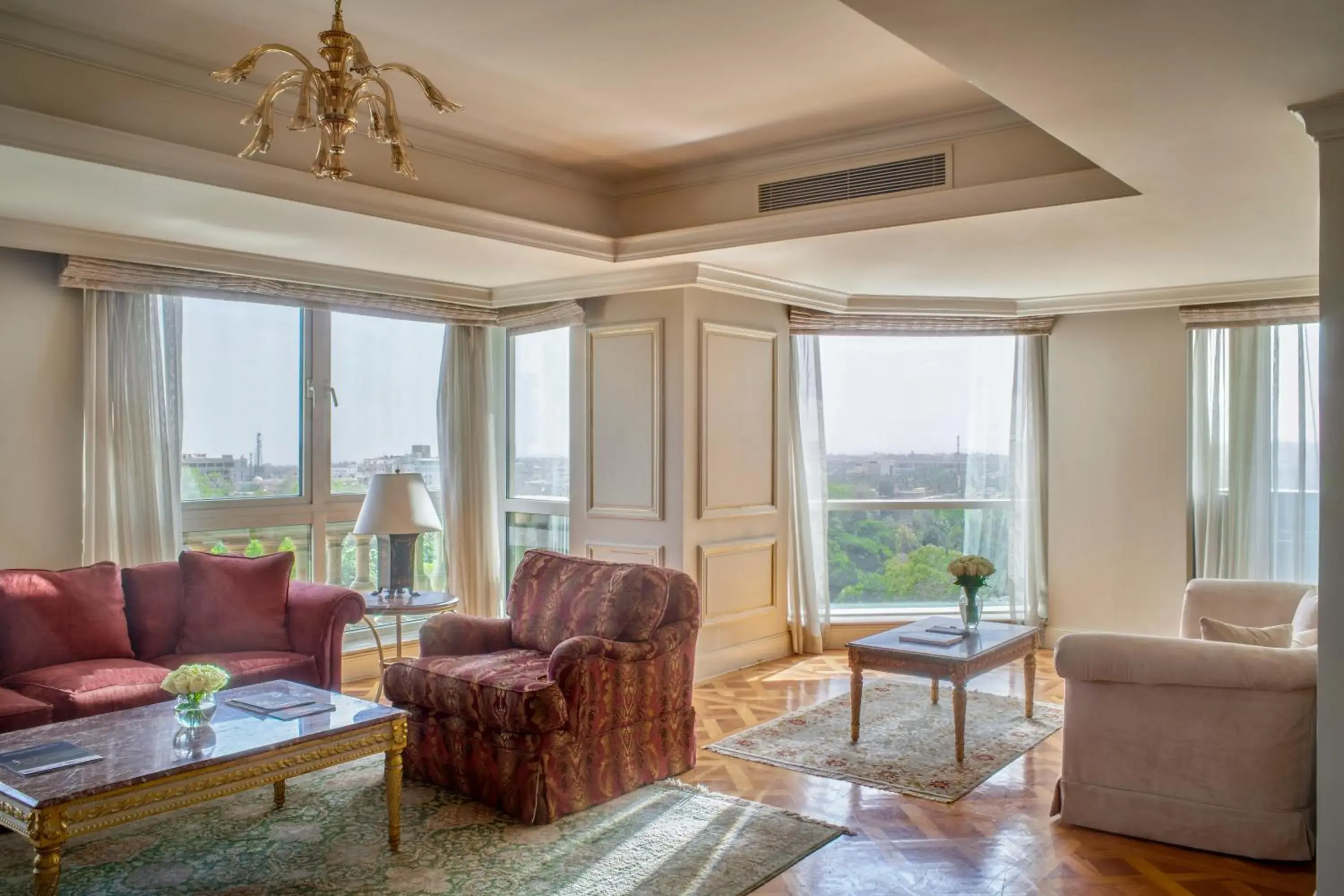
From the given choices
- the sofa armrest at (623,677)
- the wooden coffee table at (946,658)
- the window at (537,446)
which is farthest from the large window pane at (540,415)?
the wooden coffee table at (946,658)

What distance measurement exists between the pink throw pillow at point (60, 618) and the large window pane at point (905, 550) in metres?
4.47

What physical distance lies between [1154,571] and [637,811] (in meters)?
4.31

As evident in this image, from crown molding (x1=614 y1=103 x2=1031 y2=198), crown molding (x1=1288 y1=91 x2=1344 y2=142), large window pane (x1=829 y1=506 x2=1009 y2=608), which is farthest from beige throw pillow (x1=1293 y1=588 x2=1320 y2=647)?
large window pane (x1=829 y1=506 x2=1009 y2=608)

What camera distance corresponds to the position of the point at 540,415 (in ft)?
22.2

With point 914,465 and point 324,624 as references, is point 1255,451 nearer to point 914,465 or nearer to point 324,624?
point 914,465

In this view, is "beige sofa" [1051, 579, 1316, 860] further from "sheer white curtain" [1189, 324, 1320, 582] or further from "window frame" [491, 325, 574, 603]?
"window frame" [491, 325, 574, 603]

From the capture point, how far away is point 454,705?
398 centimetres

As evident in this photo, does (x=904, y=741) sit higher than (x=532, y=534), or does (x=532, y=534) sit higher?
(x=532, y=534)

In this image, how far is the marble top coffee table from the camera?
2697 mm

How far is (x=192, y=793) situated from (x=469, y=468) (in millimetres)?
3819

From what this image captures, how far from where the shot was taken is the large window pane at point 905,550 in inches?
285

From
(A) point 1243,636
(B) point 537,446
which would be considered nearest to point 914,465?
(B) point 537,446

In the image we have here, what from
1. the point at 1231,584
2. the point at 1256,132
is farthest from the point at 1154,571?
the point at 1256,132

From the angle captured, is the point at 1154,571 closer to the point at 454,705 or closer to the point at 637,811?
the point at 637,811
